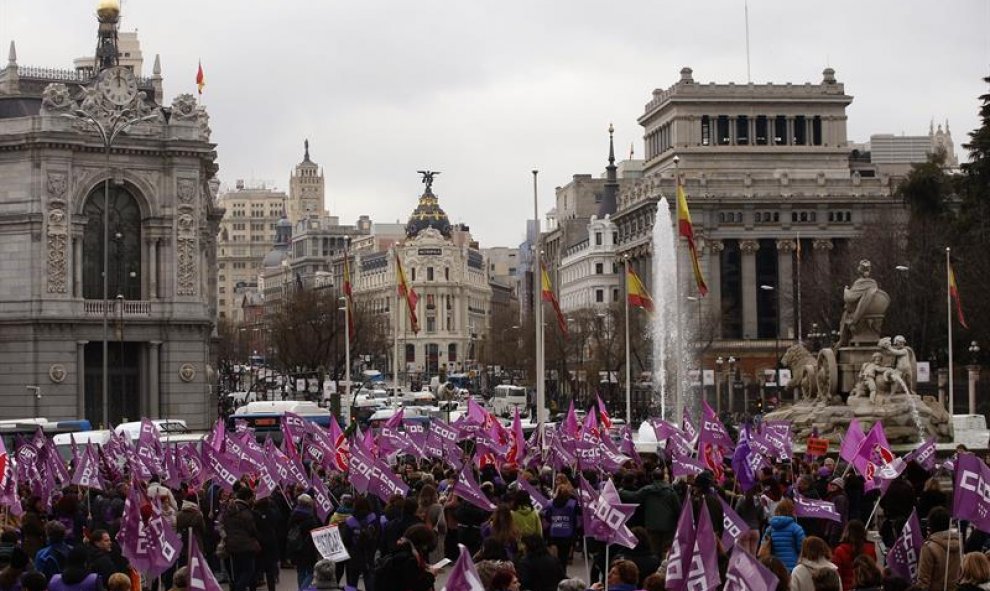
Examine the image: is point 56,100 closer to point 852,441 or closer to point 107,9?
point 107,9

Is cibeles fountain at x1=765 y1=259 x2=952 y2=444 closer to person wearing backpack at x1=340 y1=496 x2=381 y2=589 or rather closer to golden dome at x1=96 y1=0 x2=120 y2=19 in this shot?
person wearing backpack at x1=340 y1=496 x2=381 y2=589

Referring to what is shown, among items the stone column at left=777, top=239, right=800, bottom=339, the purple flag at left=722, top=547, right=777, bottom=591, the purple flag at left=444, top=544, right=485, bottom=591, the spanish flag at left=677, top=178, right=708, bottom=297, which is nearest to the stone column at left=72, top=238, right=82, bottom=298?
the spanish flag at left=677, top=178, right=708, bottom=297

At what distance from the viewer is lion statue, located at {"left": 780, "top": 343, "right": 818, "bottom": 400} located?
42.7m

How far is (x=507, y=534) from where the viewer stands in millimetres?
17484

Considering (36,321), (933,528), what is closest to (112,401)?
(36,321)

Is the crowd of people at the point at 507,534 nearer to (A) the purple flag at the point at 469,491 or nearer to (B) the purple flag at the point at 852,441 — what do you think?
(A) the purple flag at the point at 469,491

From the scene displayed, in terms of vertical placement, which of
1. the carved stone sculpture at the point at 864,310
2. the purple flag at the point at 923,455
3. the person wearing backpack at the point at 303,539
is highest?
the carved stone sculpture at the point at 864,310

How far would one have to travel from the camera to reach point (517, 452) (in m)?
32.5

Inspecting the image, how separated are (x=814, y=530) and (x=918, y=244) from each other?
227 ft

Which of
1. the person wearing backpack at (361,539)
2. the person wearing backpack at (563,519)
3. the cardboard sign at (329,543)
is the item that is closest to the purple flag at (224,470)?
the person wearing backpack at (361,539)

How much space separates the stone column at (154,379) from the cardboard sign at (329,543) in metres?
54.1

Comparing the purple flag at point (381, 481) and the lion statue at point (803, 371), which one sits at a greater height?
the lion statue at point (803, 371)

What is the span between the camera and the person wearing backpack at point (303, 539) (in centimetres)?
2200

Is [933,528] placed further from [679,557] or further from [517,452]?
[517,452]
